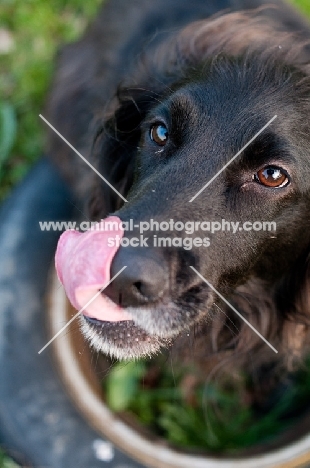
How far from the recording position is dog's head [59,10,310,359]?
1432 mm

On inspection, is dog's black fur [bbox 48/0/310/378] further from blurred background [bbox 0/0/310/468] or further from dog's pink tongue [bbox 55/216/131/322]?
blurred background [bbox 0/0/310/468]

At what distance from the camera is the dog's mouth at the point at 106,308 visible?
1.32 m

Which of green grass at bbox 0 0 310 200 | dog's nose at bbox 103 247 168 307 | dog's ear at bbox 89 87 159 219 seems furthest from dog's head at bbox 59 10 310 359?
green grass at bbox 0 0 310 200

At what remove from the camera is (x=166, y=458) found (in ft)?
7.69

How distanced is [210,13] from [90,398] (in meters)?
1.90

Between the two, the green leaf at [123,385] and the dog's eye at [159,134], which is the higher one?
the dog's eye at [159,134]

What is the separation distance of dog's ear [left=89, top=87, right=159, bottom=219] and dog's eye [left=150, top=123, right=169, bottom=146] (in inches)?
8.5

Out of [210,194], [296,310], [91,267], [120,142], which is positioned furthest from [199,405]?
[91,267]

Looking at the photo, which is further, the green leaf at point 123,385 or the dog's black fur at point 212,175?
the green leaf at point 123,385

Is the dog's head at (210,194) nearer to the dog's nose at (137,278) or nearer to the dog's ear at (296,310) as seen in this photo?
the dog's nose at (137,278)

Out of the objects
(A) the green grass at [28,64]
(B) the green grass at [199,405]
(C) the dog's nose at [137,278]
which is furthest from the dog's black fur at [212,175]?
(A) the green grass at [28,64]

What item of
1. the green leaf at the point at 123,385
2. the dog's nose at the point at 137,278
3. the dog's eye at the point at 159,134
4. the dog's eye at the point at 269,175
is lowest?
the green leaf at the point at 123,385

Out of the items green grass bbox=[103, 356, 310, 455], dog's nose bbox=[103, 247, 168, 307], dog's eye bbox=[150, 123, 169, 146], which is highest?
dog's eye bbox=[150, 123, 169, 146]

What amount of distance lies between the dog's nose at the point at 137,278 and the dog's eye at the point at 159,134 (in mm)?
472
